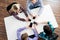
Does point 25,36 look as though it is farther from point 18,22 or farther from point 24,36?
point 18,22

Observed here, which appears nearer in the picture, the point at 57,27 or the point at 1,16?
the point at 57,27

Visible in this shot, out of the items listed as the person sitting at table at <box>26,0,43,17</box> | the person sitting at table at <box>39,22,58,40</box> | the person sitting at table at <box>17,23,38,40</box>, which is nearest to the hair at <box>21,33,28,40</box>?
the person sitting at table at <box>17,23,38,40</box>

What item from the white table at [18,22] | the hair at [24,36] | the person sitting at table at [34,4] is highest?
the person sitting at table at [34,4]

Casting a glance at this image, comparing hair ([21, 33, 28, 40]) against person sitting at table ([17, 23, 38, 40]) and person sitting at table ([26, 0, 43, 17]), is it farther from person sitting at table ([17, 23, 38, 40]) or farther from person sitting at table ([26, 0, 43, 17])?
person sitting at table ([26, 0, 43, 17])

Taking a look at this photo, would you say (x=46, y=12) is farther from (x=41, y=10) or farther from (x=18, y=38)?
(x=18, y=38)

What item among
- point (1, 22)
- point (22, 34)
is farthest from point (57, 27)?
point (1, 22)

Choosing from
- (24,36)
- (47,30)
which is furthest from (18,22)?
(47,30)

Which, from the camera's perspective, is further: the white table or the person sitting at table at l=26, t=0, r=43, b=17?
the person sitting at table at l=26, t=0, r=43, b=17

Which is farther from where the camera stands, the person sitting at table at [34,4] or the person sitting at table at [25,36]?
the person sitting at table at [34,4]

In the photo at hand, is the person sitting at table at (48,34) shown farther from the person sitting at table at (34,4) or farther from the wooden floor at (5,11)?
the person sitting at table at (34,4)

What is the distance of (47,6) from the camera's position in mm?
1598

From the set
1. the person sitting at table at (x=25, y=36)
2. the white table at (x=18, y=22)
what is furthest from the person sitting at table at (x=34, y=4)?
the person sitting at table at (x=25, y=36)

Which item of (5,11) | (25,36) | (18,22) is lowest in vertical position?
(25,36)

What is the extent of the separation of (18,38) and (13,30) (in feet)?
0.29
